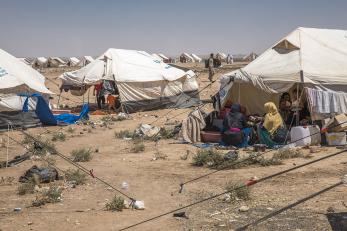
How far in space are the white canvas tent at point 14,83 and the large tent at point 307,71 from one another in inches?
235

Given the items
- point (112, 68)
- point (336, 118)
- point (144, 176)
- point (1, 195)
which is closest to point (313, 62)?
point (336, 118)

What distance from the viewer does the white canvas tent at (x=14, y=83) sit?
14.8 meters

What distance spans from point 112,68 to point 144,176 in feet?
39.4

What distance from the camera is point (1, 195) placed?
26.6 ft

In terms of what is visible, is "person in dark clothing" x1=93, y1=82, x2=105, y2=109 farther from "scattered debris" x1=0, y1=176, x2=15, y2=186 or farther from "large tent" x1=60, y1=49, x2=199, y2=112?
"scattered debris" x1=0, y1=176, x2=15, y2=186

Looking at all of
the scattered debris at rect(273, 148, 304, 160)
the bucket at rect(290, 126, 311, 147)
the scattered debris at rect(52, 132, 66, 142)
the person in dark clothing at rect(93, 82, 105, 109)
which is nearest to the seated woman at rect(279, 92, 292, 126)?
the bucket at rect(290, 126, 311, 147)

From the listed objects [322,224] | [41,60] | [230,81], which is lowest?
[322,224]

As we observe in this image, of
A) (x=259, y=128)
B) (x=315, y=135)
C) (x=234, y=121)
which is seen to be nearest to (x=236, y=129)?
(x=234, y=121)

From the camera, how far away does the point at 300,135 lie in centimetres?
1139

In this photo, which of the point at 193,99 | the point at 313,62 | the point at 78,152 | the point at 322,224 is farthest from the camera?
the point at 193,99

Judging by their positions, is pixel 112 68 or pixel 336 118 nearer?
pixel 336 118

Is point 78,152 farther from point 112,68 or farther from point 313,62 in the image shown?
point 112,68

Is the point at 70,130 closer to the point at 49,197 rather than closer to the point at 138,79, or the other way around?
the point at 138,79

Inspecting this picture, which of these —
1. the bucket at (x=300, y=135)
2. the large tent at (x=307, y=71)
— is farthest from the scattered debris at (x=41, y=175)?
the large tent at (x=307, y=71)
